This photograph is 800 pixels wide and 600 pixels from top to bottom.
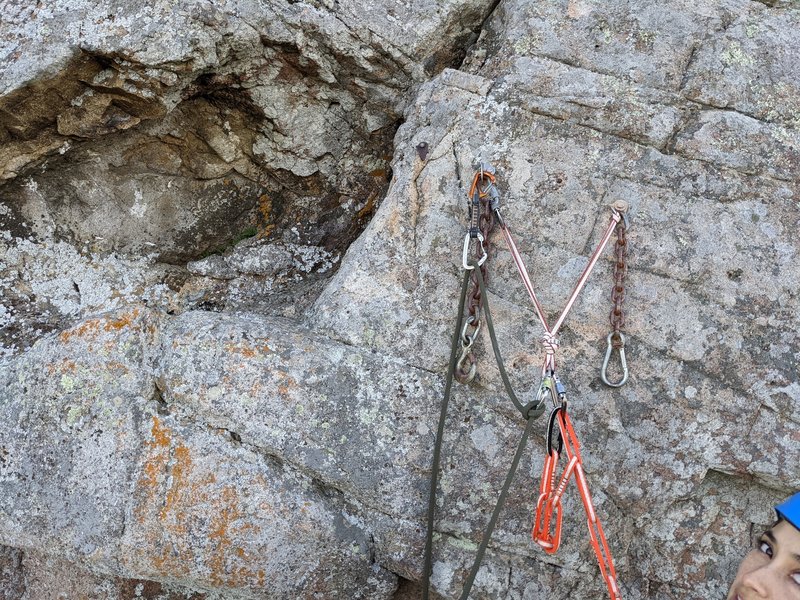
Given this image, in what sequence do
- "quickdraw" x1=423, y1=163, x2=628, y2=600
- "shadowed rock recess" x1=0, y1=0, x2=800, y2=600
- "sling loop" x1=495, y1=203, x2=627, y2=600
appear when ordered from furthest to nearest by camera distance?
"shadowed rock recess" x1=0, y1=0, x2=800, y2=600, "quickdraw" x1=423, y1=163, x2=628, y2=600, "sling loop" x1=495, y1=203, x2=627, y2=600

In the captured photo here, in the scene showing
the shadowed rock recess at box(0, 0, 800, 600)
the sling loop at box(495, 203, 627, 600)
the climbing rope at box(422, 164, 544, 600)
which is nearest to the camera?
the sling loop at box(495, 203, 627, 600)

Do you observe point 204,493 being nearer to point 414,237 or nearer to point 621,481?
point 414,237

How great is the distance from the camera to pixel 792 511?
7.05 ft

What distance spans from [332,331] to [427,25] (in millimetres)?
1560

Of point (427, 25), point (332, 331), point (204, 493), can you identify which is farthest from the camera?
point (427, 25)

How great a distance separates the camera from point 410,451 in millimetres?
3201

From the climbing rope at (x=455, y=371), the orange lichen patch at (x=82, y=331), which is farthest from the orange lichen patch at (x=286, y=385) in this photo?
the orange lichen patch at (x=82, y=331)

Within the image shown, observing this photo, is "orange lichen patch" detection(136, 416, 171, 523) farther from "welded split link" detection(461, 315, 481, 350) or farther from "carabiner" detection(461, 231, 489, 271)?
"carabiner" detection(461, 231, 489, 271)

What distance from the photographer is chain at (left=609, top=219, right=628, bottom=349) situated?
10.4ft

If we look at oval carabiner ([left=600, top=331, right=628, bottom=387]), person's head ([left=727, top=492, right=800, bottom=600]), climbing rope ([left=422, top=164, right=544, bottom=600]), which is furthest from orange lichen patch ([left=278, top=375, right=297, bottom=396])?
person's head ([left=727, top=492, right=800, bottom=600])

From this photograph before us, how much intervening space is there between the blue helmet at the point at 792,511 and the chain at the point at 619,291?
3.53 feet

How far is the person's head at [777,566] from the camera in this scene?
2094 millimetres

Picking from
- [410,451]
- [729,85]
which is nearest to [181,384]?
[410,451]

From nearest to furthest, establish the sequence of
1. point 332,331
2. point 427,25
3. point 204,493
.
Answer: point 204,493 → point 332,331 → point 427,25
